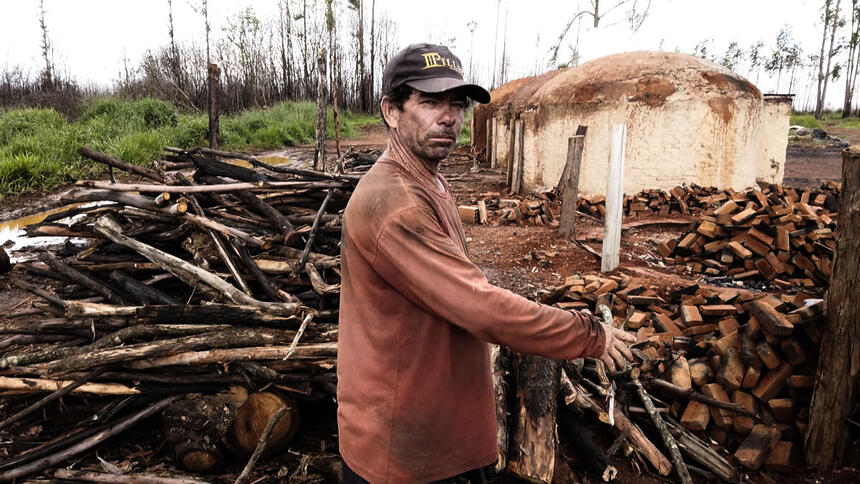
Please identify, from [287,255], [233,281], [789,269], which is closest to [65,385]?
[233,281]

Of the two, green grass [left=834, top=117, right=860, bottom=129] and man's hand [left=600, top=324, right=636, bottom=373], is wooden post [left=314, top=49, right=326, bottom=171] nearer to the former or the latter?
man's hand [left=600, top=324, right=636, bottom=373]

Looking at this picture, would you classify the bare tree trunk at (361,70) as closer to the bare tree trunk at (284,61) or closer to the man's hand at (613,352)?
the bare tree trunk at (284,61)

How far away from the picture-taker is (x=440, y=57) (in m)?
1.45

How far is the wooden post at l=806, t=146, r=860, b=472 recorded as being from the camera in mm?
2672

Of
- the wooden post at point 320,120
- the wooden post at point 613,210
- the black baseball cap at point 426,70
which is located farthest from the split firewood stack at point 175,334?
the wooden post at point 320,120

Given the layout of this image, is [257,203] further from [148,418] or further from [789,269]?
[789,269]

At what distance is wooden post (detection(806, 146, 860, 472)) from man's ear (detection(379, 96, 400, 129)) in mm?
2656

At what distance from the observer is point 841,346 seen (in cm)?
274

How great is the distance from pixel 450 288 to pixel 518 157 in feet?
33.1

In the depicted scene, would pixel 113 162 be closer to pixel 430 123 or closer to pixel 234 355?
pixel 234 355

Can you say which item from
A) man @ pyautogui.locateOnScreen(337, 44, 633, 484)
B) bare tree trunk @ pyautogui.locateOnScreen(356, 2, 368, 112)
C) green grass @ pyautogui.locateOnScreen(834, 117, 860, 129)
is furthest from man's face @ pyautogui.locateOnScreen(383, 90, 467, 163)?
green grass @ pyautogui.locateOnScreen(834, 117, 860, 129)

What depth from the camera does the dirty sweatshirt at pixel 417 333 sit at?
122cm

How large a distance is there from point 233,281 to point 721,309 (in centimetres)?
373

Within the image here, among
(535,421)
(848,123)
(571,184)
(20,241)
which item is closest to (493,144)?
(571,184)
